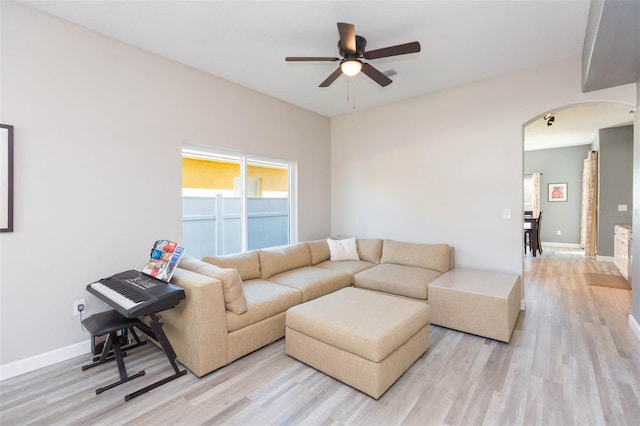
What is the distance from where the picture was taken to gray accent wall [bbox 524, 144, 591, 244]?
7.72 metres

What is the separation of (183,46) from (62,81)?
1.07m

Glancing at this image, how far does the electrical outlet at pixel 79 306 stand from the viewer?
8.50 feet

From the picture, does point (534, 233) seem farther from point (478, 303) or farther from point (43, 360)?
point (43, 360)

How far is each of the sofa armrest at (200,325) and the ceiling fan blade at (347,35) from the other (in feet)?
7.00

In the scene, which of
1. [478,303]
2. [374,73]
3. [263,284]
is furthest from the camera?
[263,284]

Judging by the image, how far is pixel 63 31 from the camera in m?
2.48

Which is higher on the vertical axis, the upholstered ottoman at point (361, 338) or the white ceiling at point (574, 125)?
the white ceiling at point (574, 125)

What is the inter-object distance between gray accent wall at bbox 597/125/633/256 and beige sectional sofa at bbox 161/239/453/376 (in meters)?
4.82

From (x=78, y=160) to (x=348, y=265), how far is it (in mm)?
3211

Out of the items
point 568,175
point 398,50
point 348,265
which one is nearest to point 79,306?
point 348,265

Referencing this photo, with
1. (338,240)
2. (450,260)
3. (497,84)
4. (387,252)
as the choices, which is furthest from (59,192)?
(497,84)

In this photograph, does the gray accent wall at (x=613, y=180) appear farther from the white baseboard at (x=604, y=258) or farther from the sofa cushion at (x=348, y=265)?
the sofa cushion at (x=348, y=265)

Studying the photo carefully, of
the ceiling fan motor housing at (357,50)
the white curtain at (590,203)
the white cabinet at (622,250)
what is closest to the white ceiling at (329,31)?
the ceiling fan motor housing at (357,50)

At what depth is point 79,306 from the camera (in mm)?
2609
